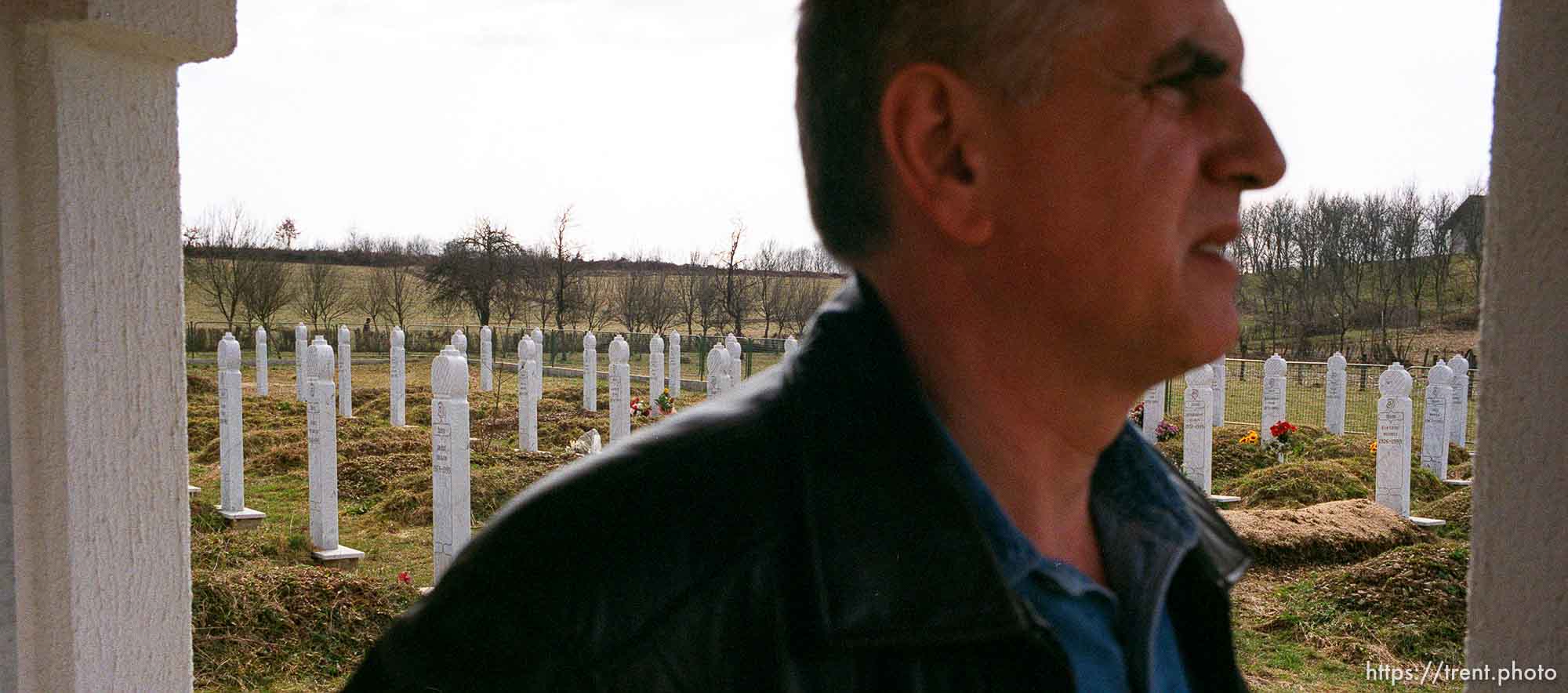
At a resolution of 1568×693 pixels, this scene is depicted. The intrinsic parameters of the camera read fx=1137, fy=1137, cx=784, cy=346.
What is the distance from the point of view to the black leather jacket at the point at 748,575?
0.92 metres

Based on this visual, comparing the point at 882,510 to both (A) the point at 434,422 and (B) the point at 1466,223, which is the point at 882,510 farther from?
(B) the point at 1466,223

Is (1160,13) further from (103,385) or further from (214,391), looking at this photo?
(214,391)

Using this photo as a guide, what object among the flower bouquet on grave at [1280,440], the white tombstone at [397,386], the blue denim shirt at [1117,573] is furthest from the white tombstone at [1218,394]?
the blue denim shirt at [1117,573]

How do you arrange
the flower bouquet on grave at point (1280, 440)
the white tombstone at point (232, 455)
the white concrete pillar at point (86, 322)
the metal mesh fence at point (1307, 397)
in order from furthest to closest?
the metal mesh fence at point (1307, 397) → the flower bouquet on grave at point (1280, 440) → the white tombstone at point (232, 455) → the white concrete pillar at point (86, 322)

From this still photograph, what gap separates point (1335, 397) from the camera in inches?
639

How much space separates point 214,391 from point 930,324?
22.2 m

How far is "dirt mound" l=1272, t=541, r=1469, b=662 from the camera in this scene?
648 cm

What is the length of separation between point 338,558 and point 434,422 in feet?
6.78

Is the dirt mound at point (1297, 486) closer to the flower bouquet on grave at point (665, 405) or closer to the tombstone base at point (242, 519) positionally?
the flower bouquet on grave at point (665, 405)

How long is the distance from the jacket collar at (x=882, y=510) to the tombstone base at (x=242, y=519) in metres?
9.44

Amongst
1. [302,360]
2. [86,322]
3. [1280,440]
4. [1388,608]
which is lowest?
[1388,608]

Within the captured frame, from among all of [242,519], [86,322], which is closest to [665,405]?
[242,519]

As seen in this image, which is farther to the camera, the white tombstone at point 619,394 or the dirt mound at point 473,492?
the white tombstone at point 619,394

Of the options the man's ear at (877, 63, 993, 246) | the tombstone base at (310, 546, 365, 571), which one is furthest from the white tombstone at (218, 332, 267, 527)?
the man's ear at (877, 63, 993, 246)
